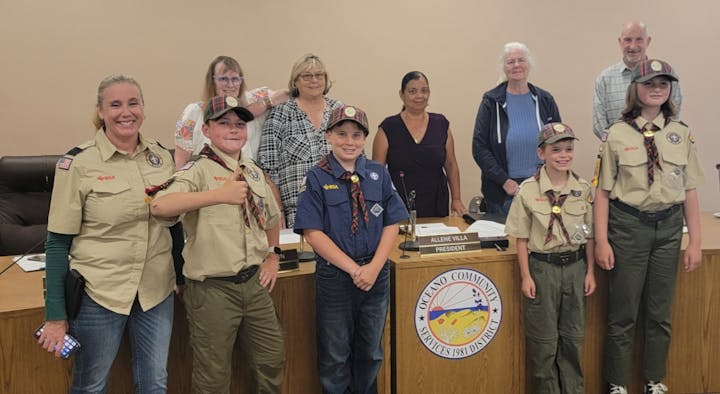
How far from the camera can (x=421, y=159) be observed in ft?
10.6

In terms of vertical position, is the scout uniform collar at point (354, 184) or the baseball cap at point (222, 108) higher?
the baseball cap at point (222, 108)

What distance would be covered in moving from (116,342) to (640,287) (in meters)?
1.95

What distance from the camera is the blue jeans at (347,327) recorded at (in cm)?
207

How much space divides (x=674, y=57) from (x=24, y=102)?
4.82m

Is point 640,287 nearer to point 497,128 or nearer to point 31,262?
point 497,128

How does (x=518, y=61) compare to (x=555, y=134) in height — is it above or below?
above

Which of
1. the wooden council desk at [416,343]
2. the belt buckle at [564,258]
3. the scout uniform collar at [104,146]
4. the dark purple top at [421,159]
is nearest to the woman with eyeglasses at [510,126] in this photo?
the dark purple top at [421,159]

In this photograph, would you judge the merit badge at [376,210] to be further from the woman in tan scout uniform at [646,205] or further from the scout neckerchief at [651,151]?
the scout neckerchief at [651,151]

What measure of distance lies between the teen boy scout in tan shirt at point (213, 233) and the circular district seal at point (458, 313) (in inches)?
30.7

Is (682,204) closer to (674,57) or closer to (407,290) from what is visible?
(407,290)

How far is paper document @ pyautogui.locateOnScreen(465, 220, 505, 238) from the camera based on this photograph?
2.63 meters

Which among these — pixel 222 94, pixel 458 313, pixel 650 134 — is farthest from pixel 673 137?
pixel 222 94

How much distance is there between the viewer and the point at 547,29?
15.3 ft

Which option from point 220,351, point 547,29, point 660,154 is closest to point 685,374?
point 660,154
